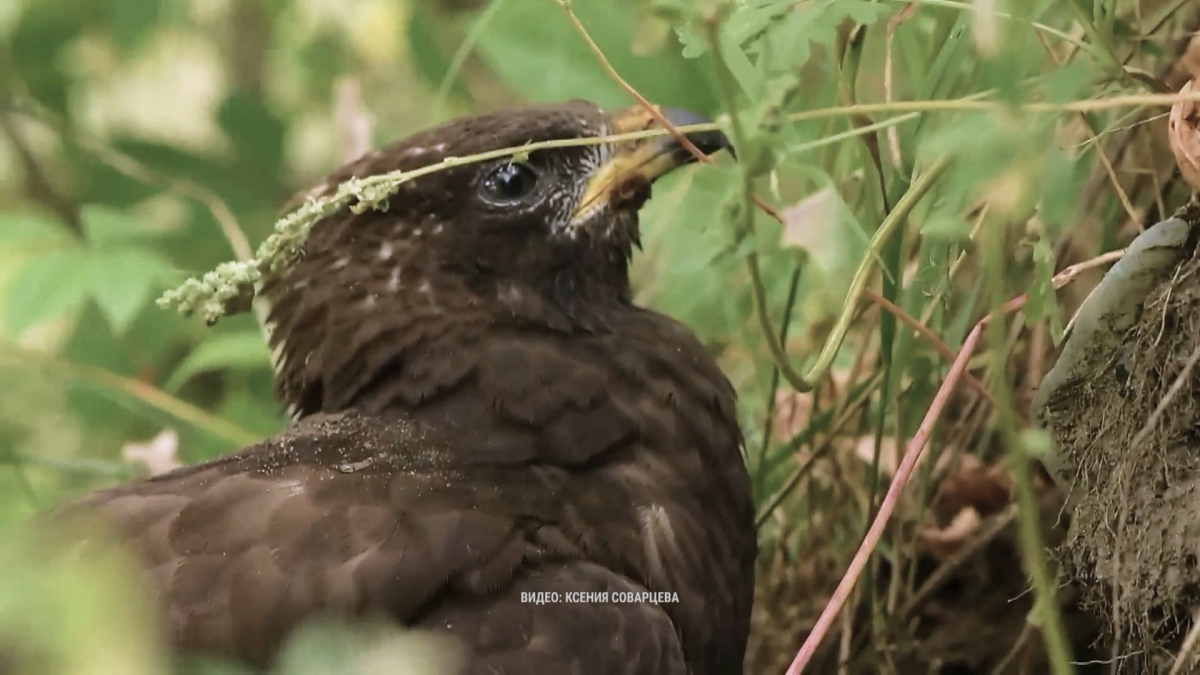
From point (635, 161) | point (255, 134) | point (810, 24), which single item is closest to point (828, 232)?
point (810, 24)

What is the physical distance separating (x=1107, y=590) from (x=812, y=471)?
0.40 m

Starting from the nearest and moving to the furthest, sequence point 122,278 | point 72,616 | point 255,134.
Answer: point 72,616 → point 122,278 → point 255,134

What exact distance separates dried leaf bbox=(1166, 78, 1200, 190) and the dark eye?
615 millimetres

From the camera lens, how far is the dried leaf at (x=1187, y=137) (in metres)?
0.84

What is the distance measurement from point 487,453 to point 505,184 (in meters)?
0.29

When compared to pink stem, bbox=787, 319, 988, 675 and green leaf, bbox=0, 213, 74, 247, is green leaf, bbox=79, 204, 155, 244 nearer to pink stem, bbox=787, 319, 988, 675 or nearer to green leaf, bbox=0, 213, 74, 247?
green leaf, bbox=0, 213, 74, 247

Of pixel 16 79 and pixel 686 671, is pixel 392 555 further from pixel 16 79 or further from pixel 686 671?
pixel 16 79

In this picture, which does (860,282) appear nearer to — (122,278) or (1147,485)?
(1147,485)

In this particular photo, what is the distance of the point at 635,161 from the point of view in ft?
3.94

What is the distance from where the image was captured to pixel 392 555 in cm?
93

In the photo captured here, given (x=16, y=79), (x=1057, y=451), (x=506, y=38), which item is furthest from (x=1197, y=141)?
(x=16, y=79)

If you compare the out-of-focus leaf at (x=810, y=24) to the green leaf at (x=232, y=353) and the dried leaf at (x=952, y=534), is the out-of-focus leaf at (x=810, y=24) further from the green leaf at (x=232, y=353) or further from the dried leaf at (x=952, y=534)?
the green leaf at (x=232, y=353)

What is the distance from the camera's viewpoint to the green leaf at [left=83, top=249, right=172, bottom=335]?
151 centimetres

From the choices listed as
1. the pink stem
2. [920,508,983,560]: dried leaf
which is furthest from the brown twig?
[920,508,983,560]: dried leaf
